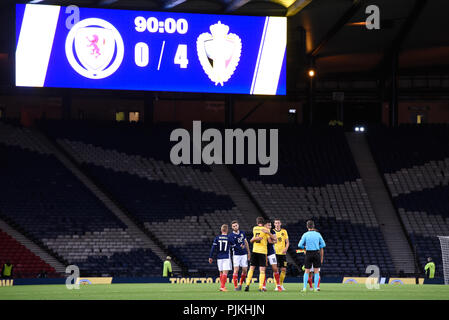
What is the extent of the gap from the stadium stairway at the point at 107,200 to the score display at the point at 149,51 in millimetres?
4847

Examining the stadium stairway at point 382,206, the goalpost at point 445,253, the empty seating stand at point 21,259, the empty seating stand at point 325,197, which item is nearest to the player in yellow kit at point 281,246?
the goalpost at point 445,253

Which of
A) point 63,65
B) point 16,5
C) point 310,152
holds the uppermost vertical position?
point 16,5

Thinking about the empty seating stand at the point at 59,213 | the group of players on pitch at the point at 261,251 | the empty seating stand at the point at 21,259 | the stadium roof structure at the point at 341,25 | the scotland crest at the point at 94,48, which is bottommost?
the group of players on pitch at the point at 261,251

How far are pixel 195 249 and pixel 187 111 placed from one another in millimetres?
15088

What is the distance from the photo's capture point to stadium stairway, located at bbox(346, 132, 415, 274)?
141ft

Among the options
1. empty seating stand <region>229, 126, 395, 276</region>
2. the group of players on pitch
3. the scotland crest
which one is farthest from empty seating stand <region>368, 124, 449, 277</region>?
the group of players on pitch

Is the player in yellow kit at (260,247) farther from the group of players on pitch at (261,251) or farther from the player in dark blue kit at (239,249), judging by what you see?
the player in dark blue kit at (239,249)

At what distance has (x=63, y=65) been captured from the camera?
4406 centimetres

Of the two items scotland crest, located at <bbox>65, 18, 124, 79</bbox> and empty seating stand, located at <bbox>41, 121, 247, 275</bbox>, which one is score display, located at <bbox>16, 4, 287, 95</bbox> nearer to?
scotland crest, located at <bbox>65, 18, 124, 79</bbox>

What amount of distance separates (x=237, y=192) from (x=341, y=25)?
425 inches

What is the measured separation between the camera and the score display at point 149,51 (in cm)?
4366

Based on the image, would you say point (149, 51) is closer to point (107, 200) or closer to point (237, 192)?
point (107, 200)
